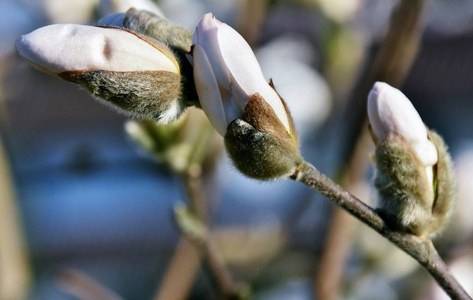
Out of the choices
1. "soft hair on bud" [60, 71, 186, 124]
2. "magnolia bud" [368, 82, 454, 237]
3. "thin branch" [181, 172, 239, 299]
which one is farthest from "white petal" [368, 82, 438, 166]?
"thin branch" [181, 172, 239, 299]

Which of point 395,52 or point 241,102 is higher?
point 395,52

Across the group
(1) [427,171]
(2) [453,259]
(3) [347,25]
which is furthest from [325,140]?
A: (1) [427,171]

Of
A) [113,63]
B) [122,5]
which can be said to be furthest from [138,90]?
[122,5]

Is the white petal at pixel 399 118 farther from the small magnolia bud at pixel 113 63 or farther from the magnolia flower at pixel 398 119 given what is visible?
the small magnolia bud at pixel 113 63

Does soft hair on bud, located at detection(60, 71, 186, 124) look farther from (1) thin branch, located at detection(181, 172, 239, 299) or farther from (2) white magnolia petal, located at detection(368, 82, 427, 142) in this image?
(1) thin branch, located at detection(181, 172, 239, 299)

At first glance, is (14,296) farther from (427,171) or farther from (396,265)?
(427,171)

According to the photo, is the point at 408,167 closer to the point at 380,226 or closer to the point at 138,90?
the point at 380,226
